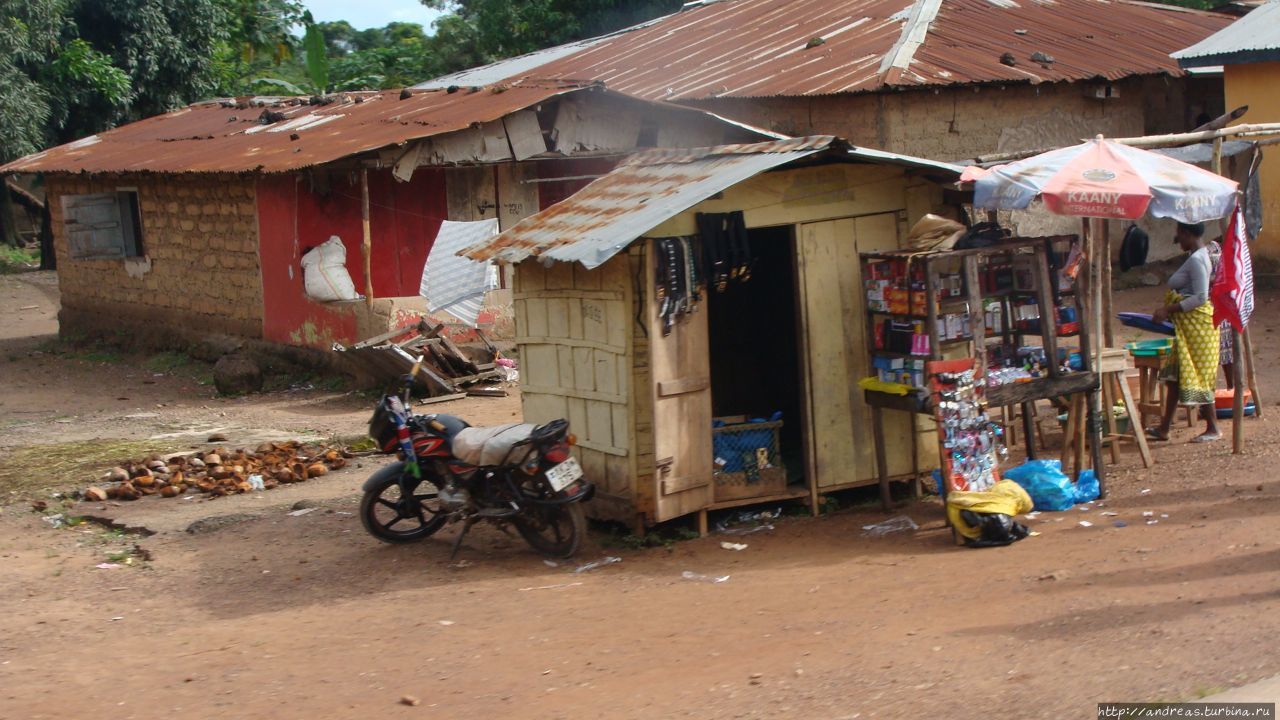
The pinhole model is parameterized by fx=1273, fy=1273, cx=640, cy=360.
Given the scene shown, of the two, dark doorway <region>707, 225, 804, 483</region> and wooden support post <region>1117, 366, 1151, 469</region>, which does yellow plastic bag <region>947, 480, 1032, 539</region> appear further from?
dark doorway <region>707, 225, 804, 483</region>

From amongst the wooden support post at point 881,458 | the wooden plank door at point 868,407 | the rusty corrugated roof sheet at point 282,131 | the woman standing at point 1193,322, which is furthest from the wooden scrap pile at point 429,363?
the woman standing at point 1193,322

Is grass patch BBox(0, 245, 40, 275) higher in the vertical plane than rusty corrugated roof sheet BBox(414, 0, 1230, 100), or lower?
lower

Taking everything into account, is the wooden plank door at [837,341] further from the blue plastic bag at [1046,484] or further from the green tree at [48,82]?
the green tree at [48,82]

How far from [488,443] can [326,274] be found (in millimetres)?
7884

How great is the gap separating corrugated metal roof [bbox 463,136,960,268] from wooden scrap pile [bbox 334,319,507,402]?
531 centimetres

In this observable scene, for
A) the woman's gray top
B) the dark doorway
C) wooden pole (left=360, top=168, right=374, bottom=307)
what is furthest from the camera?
wooden pole (left=360, top=168, right=374, bottom=307)

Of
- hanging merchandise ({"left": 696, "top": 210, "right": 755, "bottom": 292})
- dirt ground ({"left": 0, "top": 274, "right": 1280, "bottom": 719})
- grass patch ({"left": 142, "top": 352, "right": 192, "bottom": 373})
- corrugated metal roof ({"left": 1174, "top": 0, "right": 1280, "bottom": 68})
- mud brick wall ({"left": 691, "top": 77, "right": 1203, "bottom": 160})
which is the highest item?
corrugated metal roof ({"left": 1174, "top": 0, "right": 1280, "bottom": 68})

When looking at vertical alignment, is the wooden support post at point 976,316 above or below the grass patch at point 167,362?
above

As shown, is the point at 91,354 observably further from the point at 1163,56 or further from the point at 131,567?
the point at 1163,56

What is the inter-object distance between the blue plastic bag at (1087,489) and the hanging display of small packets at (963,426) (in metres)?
0.71

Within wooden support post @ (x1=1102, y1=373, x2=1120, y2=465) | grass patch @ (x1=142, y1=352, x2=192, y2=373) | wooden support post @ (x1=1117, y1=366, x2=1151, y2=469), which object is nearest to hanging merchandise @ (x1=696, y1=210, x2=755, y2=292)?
wooden support post @ (x1=1102, y1=373, x2=1120, y2=465)

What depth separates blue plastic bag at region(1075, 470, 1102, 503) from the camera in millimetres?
7875

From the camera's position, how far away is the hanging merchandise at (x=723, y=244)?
747 cm

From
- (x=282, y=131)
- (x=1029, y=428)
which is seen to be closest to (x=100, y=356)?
(x=282, y=131)
